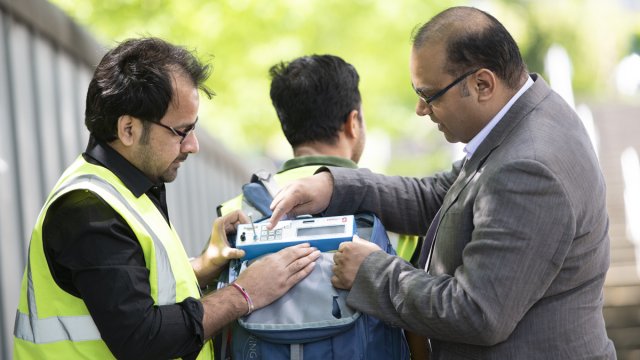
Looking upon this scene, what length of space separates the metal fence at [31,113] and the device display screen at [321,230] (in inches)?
77.1

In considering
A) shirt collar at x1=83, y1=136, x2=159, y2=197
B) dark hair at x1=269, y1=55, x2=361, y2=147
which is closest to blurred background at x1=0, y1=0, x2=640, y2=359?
dark hair at x1=269, y1=55, x2=361, y2=147

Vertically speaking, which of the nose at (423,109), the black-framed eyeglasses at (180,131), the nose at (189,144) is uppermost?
the nose at (423,109)

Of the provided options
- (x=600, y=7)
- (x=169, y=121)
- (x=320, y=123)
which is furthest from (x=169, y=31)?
(x=600, y=7)

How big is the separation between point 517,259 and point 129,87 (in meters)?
1.33

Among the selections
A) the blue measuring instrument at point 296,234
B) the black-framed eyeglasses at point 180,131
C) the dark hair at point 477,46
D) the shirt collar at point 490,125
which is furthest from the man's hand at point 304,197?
the dark hair at point 477,46

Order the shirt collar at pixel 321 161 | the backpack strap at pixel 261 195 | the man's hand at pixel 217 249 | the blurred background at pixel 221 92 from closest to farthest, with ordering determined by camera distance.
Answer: the man's hand at pixel 217 249 < the backpack strap at pixel 261 195 < the shirt collar at pixel 321 161 < the blurred background at pixel 221 92

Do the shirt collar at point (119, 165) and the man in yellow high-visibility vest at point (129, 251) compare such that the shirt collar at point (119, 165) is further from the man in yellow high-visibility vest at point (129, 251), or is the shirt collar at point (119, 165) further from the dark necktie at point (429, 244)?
the dark necktie at point (429, 244)

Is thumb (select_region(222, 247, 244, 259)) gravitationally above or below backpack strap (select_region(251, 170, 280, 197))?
below

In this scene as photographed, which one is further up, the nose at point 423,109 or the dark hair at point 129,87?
the dark hair at point 129,87

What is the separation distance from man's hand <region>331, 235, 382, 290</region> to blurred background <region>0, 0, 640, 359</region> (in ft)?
3.26

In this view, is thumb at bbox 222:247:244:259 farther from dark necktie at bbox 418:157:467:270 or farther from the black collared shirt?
dark necktie at bbox 418:157:467:270

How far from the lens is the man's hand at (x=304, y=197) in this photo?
3338mm

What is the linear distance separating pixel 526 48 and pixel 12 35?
24.2 m

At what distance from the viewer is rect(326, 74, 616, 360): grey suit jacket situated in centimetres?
267
